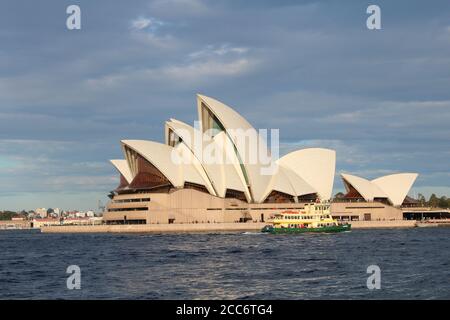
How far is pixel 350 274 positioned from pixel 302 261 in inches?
372

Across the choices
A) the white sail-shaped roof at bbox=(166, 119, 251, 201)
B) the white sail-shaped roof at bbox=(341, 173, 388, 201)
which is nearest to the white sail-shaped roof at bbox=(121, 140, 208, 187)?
the white sail-shaped roof at bbox=(166, 119, 251, 201)

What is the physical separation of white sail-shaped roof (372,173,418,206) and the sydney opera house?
25.8 meters

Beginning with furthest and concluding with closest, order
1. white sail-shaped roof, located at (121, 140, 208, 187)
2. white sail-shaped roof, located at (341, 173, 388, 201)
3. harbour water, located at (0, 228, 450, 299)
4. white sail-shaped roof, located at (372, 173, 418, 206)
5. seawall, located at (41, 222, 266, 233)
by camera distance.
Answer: white sail-shaped roof, located at (372, 173, 418, 206) < white sail-shaped roof, located at (341, 173, 388, 201) < white sail-shaped roof, located at (121, 140, 208, 187) < seawall, located at (41, 222, 266, 233) < harbour water, located at (0, 228, 450, 299)

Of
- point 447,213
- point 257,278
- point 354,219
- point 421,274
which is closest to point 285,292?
point 257,278

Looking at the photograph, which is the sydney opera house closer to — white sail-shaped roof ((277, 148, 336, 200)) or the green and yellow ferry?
white sail-shaped roof ((277, 148, 336, 200))

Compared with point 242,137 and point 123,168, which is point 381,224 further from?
point 123,168

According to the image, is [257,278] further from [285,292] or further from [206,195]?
[206,195]

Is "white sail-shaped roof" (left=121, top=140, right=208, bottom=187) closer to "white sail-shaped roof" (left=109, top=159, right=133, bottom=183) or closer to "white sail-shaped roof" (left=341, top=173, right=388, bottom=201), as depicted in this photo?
Answer: "white sail-shaped roof" (left=109, top=159, right=133, bottom=183)

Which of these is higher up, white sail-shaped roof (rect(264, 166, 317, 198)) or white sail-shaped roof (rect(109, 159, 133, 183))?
white sail-shaped roof (rect(109, 159, 133, 183))

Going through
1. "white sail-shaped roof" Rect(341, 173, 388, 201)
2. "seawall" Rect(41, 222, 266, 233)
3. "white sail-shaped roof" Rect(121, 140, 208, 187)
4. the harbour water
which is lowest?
the harbour water

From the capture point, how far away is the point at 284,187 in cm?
12562

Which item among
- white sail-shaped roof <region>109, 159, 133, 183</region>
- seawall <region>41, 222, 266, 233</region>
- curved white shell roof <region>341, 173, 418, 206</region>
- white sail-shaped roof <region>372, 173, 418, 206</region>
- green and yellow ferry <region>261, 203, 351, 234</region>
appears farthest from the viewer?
white sail-shaped roof <region>372, 173, 418, 206</region>

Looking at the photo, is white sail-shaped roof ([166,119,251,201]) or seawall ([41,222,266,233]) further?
white sail-shaped roof ([166,119,251,201])

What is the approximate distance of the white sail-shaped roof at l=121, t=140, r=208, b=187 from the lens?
118 meters
